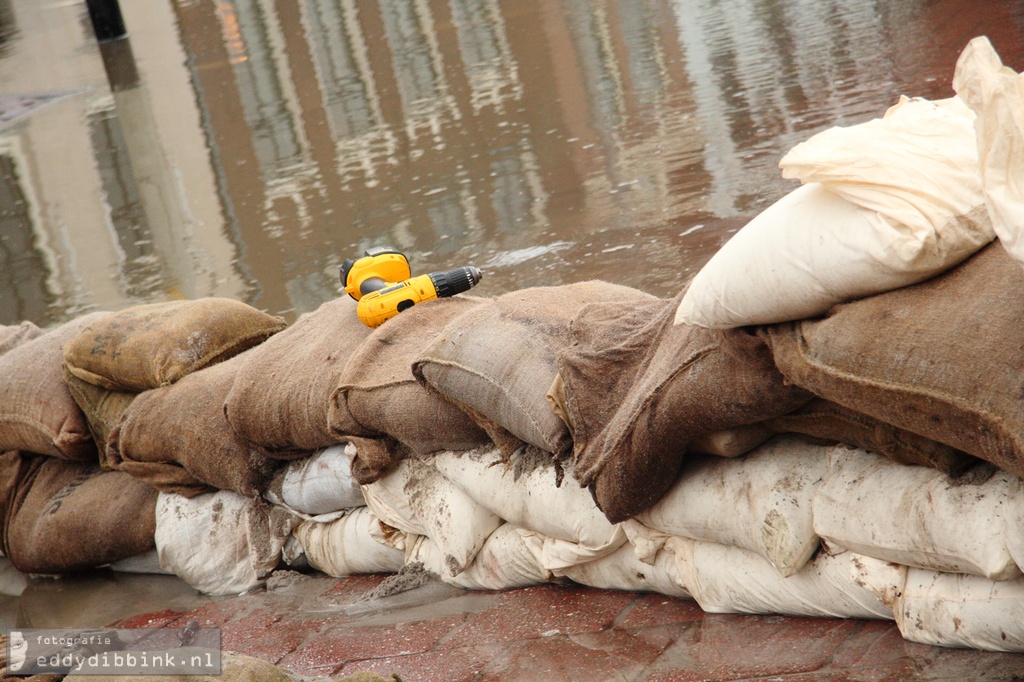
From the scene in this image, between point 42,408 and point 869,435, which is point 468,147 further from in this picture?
point 869,435

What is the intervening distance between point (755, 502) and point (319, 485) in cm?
143

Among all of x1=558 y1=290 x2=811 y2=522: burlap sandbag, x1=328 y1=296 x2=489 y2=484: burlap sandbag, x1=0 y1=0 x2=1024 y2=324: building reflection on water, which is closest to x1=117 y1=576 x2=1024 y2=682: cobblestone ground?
x1=558 y1=290 x2=811 y2=522: burlap sandbag

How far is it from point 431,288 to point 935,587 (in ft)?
5.40

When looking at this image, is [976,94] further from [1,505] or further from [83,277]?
[83,277]

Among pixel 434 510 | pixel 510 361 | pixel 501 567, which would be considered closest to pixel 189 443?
pixel 434 510

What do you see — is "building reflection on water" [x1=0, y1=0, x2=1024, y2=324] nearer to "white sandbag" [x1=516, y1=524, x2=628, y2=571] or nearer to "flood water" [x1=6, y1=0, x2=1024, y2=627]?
"flood water" [x1=6, y1=0, x2=1024, y2=627]

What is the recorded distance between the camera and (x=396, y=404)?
2.68m

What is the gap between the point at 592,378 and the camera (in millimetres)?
2273

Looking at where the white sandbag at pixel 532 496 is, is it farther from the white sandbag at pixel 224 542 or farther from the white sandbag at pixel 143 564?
the white sandbag at pixel 143 564

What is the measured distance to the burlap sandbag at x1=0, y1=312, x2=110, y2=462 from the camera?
3.53 meters

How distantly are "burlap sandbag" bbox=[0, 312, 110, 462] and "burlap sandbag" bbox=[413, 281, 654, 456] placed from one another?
5.11 feet

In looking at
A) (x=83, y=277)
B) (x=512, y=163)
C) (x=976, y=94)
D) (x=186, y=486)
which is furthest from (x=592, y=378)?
(x=83, y=277)

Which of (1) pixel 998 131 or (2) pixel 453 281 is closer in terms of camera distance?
(1) pixel 998 131

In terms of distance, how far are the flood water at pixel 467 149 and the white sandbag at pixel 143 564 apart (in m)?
0.13
